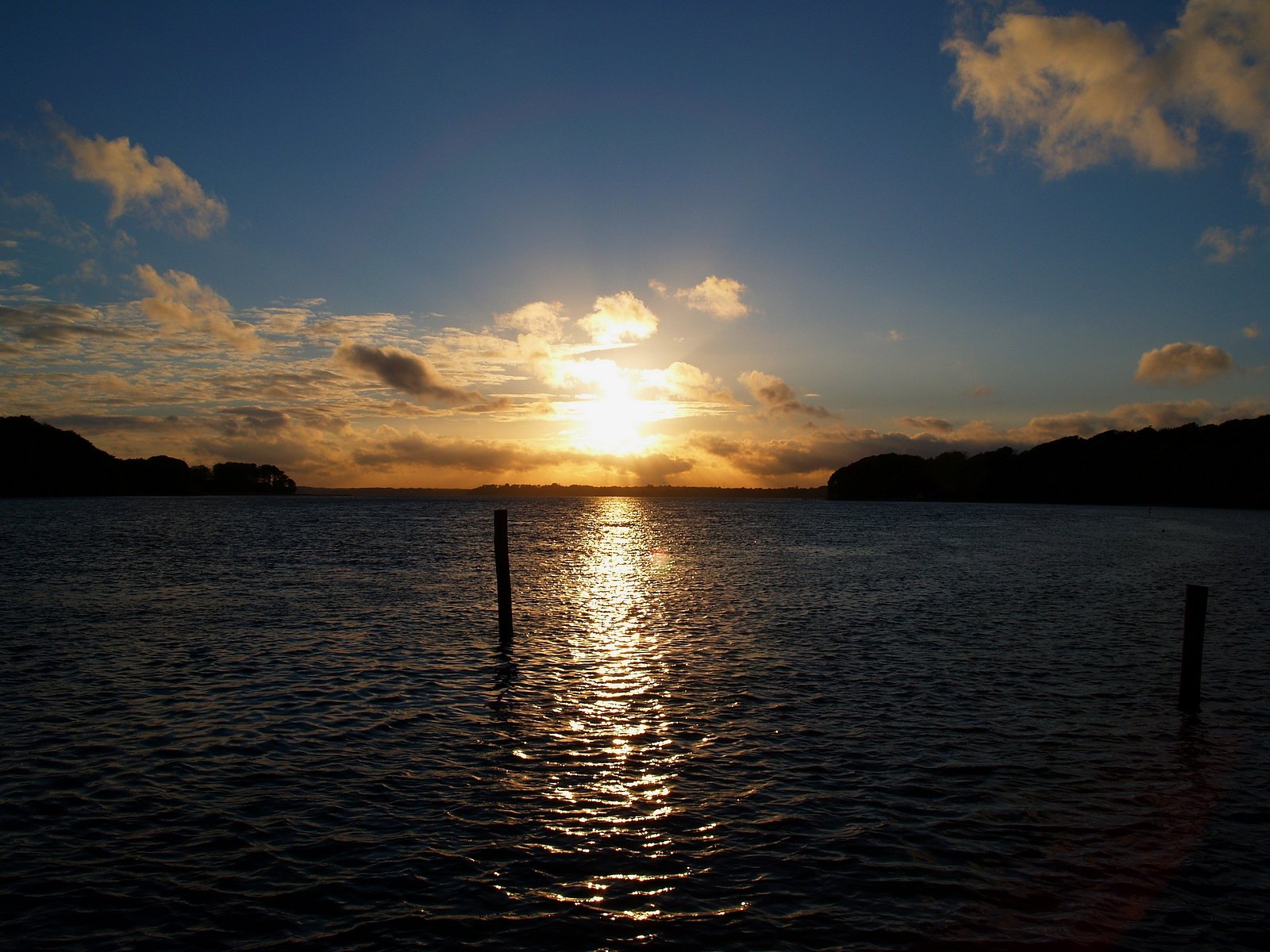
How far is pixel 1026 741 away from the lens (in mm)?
15852

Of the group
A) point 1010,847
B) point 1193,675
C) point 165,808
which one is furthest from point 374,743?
point 1193,675

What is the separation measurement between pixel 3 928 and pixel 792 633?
23581 mm

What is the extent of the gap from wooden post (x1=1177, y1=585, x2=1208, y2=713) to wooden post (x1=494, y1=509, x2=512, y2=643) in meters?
19.1

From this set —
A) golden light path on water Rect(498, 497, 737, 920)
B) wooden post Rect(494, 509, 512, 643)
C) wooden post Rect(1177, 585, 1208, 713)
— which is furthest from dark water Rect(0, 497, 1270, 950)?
wooden post Rect(494, 509, 512, 643)

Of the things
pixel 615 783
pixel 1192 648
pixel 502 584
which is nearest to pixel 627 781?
pixel 615 783

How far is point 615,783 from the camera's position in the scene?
1332 centimetres

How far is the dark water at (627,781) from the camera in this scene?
920 cm

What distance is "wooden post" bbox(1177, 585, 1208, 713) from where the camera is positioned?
18.6 metres

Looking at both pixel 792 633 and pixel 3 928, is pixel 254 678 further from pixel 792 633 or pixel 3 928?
pixel 792 633

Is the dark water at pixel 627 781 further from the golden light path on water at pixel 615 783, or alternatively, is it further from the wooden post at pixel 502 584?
the wooden post at pixel 502 584

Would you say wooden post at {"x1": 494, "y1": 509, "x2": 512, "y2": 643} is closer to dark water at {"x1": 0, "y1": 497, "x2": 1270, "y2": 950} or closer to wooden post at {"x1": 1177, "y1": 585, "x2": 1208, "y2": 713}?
dark water at {"x1": 0, "y1": 497, "x2": 1270, "y2": 950}

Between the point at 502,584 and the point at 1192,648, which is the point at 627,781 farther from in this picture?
the point at 502,584

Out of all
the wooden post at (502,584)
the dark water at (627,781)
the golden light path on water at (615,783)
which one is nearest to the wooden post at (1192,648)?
the dark water at (627,781)

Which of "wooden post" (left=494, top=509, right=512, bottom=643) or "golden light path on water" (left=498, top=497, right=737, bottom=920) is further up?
"wooden post" (left=494, top=509, right=512, bottom=643)
